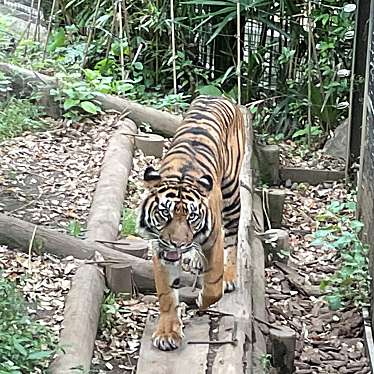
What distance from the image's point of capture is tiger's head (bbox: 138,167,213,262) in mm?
3447

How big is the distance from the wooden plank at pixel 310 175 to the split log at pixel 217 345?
9.28 feet

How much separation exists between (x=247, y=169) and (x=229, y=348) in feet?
7.23

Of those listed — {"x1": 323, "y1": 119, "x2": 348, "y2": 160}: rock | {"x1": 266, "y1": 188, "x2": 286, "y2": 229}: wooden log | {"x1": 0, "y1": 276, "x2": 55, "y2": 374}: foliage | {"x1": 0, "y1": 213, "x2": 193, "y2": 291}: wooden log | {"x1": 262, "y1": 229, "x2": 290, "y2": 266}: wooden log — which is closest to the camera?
{"x1": 0, "y1": 276, "x2": 55, "y2": 374}: foliage

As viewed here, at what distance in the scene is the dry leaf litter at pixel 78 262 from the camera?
4.10 metres

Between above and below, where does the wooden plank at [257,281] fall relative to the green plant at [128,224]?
below

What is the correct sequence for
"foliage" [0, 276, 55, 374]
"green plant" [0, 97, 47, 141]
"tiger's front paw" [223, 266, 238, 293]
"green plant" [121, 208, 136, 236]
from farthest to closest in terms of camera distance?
1. "green plant" [0, 97, 47, 141]
2. "green plant" [121, 208, 136, 236]
3. "tiger's front paw" [223, 266, 238, 293]
4. "foliage" [0, 276, 55, 374]

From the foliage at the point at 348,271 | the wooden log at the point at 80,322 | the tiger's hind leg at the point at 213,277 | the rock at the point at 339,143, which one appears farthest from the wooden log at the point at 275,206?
the tiger's hind leg at the point at 213,277

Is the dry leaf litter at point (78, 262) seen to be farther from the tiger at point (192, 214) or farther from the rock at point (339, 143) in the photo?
the tiger at point (192, 214)

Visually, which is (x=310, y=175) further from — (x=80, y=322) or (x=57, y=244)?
(x=80, y=322)

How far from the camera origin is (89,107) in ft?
21.9

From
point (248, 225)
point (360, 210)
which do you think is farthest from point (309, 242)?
point (248, 225)

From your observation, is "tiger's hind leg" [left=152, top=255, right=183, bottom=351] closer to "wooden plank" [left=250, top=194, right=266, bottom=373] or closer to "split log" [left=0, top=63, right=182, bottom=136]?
"wooden plank" [left=250, top=194, right=266, bottom=373]

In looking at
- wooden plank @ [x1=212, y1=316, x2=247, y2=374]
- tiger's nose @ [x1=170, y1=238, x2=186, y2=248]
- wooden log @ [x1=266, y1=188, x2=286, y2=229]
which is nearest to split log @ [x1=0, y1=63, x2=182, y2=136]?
wooden log @ [x1=266, y1=188, x2=286, y2=229]

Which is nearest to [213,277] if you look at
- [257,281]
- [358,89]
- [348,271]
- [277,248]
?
[257,281]
